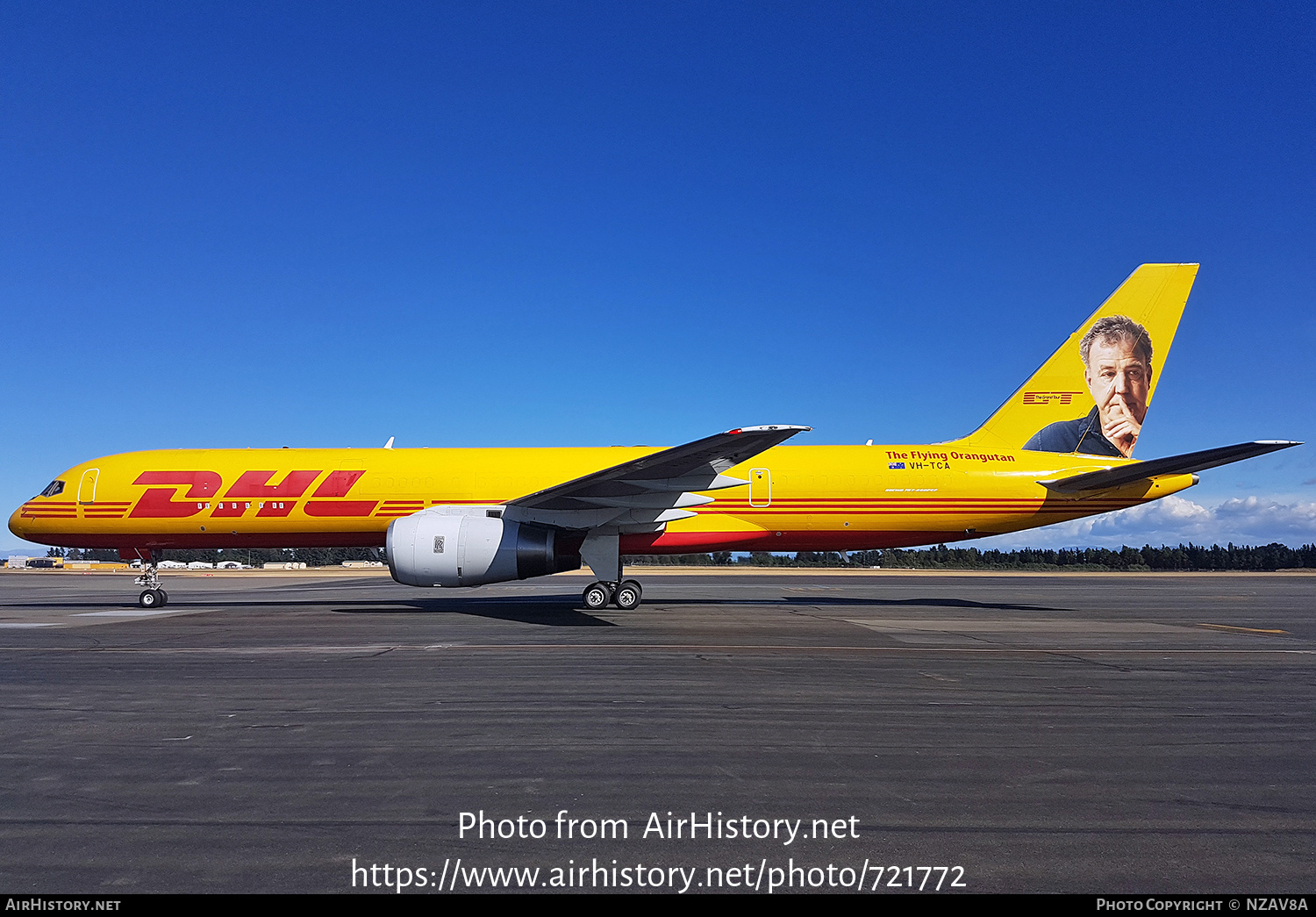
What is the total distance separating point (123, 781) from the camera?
4.78m

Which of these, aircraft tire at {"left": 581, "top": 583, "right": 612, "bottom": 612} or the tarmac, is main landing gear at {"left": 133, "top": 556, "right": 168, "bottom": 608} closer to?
the tarmac

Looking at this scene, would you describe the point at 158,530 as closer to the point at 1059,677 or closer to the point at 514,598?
the point at 514,598

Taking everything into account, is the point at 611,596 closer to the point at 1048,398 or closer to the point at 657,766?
the point at 657,766

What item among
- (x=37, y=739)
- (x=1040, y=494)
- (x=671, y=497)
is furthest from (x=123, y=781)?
(x=1040, y=494)

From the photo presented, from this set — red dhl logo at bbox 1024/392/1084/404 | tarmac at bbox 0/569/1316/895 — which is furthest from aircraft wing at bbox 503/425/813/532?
red dhl logo at bbox 1024/392/1084/404

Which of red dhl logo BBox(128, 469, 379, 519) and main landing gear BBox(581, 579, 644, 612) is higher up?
red dhl logo BBox(128, 469, 379, 519)

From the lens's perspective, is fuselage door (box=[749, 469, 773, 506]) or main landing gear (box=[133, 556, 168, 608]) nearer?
fuselage door (box=[749, 469, 773, 506])

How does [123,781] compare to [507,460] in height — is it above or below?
below

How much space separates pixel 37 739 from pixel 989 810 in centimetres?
697

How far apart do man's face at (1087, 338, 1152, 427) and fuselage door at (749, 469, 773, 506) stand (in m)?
9.25

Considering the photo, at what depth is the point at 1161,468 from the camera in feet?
56.2

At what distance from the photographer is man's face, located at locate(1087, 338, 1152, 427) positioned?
1978 centimetres

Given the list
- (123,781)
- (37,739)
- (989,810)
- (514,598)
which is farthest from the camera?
(514,598)

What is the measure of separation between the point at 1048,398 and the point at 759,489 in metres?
8.43
